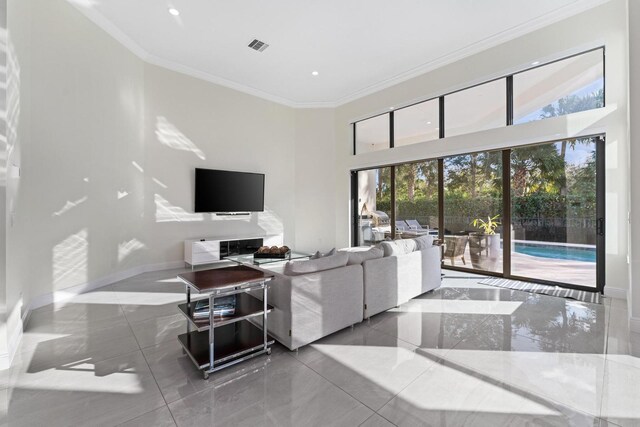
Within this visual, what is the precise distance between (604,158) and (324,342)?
14.4ft

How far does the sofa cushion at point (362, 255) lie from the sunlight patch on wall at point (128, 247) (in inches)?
155

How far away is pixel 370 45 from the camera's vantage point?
15.7 ft

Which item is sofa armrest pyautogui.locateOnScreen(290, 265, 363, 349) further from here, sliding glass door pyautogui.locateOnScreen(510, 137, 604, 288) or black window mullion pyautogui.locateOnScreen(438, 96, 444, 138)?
black window mullion pyautogui.locateOnScreen(438, 96, 444, 138)

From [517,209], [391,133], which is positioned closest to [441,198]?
[517,209]

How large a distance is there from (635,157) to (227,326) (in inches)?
168

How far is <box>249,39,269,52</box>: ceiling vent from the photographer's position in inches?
186

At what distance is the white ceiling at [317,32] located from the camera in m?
3.89

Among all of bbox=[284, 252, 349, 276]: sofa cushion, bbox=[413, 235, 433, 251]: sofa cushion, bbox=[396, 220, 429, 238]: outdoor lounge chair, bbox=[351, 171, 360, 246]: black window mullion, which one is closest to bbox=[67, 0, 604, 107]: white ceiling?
bbox=[351, 171, 360, 246]: black window mullion

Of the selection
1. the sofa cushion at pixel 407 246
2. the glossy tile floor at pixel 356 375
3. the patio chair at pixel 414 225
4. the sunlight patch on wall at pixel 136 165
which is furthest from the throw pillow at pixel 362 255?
the sunlight patch on wall at pixel 136 165

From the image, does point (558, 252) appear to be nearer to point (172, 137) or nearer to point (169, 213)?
point (169, 213)

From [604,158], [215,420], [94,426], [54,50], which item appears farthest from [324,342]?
[54,50]

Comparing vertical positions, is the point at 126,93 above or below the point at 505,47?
below

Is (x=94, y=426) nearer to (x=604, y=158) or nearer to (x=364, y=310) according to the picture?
(x=364, y=310)

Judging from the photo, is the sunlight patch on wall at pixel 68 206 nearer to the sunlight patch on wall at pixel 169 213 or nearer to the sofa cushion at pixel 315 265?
the sunlight patch on wall at pixel 169 213
